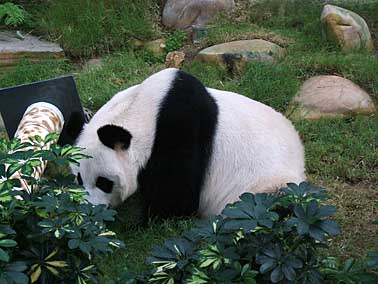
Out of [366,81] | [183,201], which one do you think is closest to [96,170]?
[183,201]

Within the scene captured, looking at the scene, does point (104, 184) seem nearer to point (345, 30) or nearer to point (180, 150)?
point (180, 150)

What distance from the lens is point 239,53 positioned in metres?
7.09

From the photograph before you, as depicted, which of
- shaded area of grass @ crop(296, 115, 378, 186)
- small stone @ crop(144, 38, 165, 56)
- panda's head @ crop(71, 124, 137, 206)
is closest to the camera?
panda's head @ crop(71, 124, 137, 206)

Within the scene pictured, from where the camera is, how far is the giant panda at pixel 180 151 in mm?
4137

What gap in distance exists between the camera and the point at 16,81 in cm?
708

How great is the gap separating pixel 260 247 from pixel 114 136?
1458 mm

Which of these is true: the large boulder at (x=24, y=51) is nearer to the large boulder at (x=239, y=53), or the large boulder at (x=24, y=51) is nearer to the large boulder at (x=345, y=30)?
the large boulder at (x=239, y=53)

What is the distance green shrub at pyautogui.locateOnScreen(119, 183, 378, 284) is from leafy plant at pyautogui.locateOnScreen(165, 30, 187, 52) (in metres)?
4.98

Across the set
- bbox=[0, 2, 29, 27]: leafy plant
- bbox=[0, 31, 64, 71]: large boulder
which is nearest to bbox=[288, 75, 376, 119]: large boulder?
bbox=[0, 31, 64, 71]: large boulder

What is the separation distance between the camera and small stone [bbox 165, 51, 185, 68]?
723 cm

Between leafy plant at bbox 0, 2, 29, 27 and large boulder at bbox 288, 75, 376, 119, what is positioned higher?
leafy plant at bbox 0, 2, 29, 27

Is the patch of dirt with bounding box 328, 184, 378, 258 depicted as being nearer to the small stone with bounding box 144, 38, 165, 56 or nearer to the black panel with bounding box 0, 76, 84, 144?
the black panel with bounding box 0, 76, 84, 144

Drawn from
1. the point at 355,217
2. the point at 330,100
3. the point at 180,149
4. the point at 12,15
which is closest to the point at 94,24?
the point at 12,15

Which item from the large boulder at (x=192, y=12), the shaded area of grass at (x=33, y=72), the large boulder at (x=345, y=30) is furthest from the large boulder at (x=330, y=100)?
the shaded area of grass at (x=33, y=72)
